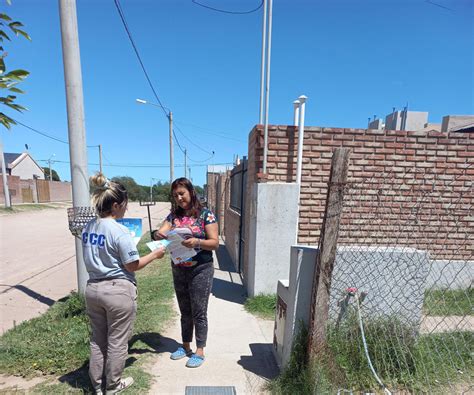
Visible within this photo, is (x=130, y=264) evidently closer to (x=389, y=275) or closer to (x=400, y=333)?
(x=389, y=275)

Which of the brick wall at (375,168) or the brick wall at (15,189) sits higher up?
the brick wall at (375,168)

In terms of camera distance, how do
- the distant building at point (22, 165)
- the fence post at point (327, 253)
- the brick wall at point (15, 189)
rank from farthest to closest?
the distant building at point (22, 165) → the brick wall at point (15, 189) → the fence post at point (327, 253)

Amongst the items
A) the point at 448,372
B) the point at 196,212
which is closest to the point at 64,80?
the point at 196,212

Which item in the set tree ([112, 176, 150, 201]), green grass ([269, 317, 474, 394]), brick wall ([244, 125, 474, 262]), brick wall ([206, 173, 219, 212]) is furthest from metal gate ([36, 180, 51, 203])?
green grass ([269, 317, 474, 394])

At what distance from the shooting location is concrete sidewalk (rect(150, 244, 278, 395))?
260 centimetres

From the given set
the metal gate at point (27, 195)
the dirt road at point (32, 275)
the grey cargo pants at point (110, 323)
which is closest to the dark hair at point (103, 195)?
the grey cargo pants at point (110, 323)

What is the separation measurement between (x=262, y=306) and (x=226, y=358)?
4.42ft

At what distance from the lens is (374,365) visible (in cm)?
253

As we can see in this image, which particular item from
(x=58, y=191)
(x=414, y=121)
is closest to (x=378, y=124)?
(x=414, y=121)

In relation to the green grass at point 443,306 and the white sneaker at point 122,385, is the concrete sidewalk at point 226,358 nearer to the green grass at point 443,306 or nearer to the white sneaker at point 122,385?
the white sneaker at point 122,385

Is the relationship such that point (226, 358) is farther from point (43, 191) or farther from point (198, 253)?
point (43, 191)

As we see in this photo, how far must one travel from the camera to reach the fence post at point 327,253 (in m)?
2.12

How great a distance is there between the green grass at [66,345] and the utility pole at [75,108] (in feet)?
1.80

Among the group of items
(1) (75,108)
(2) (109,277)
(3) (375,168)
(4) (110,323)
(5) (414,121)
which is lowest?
(4) (110,323)
